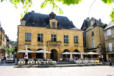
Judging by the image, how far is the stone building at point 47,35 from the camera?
2959cm

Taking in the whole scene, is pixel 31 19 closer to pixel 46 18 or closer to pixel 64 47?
pixel 46 18

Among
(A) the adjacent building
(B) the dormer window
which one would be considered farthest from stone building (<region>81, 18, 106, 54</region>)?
(B) the dormer window

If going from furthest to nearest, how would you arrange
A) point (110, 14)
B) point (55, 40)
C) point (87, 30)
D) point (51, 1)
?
point (87, 30) < point (55, 40) < point (51, 1) < point (110, 14)

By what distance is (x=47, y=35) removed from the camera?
31219mm

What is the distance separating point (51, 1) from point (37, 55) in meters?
28.2

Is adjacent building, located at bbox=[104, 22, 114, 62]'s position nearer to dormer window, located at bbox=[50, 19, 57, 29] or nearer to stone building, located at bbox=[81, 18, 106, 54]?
stone building, located at bbox=[81, 18, 106, 54]

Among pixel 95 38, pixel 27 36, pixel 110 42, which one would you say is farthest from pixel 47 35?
pixel 110 42

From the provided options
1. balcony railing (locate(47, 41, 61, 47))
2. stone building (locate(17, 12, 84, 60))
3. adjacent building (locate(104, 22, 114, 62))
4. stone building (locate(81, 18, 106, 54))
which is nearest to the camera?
stone building (locate(17, 12, 84, 60))

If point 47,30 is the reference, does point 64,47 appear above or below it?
below

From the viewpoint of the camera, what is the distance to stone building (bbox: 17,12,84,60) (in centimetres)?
2959

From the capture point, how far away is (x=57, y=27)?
32.5m

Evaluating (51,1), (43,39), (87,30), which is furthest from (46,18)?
(51,1)

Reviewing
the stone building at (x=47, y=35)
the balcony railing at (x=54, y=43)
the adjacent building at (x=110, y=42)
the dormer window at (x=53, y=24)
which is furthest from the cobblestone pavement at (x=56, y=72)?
the dormer window at (x=53, y=24)

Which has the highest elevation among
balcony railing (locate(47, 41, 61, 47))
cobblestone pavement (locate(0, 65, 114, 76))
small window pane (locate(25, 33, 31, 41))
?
small window pane (locate(25, 33, 31, 41))
